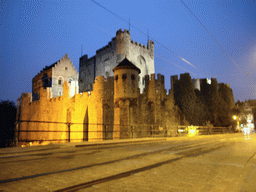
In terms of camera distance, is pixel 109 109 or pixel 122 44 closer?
pixel 109 109

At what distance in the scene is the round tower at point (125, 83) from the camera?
19172 millimetres

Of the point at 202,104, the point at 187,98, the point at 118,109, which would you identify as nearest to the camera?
the point at 118,109

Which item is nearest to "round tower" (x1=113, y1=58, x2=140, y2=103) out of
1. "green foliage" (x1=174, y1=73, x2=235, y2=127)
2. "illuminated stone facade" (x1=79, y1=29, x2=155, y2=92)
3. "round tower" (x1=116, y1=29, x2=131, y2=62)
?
"green foliage" (x1=174, y1=73, x2=235, y2=127)

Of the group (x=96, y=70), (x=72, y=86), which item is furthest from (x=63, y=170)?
(x=96, y=70)

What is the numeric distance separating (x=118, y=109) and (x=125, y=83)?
2439 millimetres

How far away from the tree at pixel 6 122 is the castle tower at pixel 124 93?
38.9 feet

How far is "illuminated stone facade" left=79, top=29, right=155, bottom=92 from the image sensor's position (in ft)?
121

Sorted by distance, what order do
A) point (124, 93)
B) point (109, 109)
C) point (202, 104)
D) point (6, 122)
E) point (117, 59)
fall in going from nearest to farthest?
point (124, 93), point (109, 109), point (6, 122), point (202, 104), point (117, 59)

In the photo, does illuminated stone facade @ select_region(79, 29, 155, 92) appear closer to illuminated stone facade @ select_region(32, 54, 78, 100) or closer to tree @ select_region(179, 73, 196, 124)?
illuminated stone facade @ select_region(32, 54, 78, 100)

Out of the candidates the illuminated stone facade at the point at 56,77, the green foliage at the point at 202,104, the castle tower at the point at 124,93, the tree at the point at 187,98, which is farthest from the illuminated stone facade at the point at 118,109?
the illuminated stone facade at the point at 56,77

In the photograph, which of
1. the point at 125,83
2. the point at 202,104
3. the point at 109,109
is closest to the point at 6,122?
the point at 109,109

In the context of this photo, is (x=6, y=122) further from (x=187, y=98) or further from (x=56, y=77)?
(x=187, y=98)

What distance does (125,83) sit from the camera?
63.5 feet

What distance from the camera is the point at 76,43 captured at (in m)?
149
